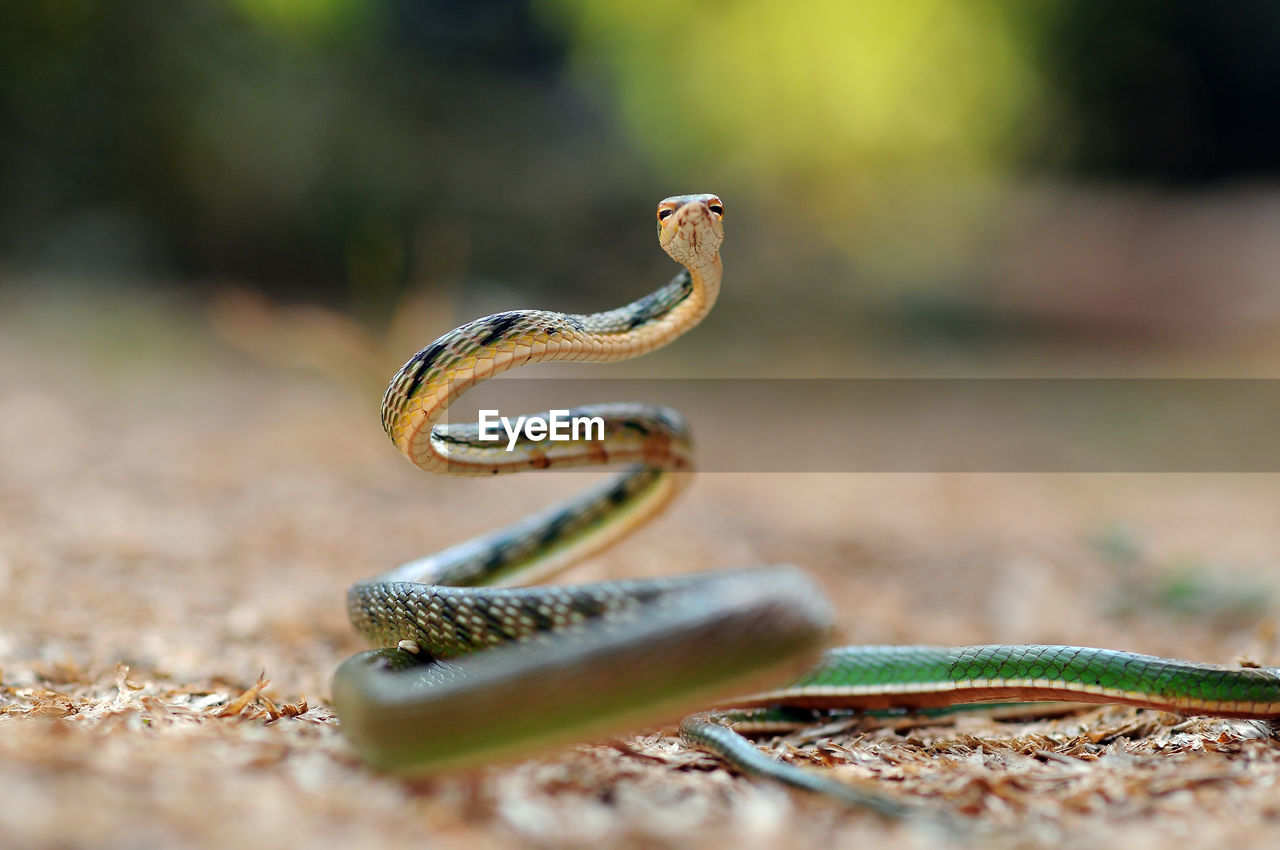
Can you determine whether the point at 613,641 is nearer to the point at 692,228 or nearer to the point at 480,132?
the point at 692,228

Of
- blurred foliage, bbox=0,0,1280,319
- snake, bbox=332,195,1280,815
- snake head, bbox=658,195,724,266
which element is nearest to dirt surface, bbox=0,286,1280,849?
snake, bbox=332,195,1280,815

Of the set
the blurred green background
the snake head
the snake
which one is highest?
the blurred green background

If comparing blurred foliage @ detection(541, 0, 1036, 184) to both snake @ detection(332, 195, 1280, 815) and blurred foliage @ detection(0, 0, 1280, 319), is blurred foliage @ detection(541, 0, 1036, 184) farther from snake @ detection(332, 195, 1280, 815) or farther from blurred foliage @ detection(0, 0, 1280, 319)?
snake @ detection(332, 195, 1280, 815)

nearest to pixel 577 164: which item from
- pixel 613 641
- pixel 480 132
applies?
pixel 480 132

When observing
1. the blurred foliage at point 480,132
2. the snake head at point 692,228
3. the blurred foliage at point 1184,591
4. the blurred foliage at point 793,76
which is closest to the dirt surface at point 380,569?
the blurred foliage at point 1184,591

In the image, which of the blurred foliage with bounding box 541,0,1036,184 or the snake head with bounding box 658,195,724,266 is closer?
the snake head with bounding box 658,195,724,266

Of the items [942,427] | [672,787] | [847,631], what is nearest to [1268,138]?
[942,427]

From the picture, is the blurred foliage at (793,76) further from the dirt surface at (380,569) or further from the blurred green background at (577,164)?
the dirt surface at (380,569)
